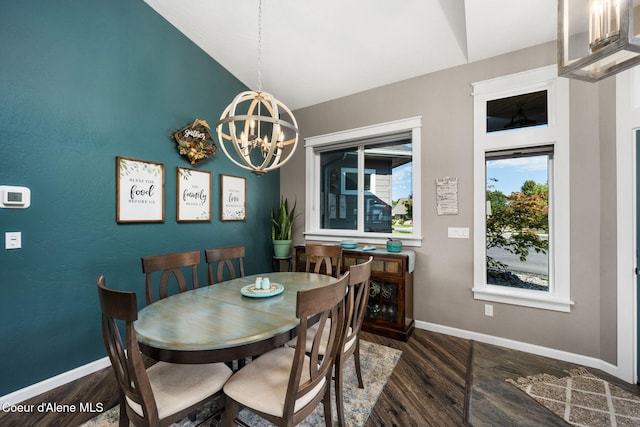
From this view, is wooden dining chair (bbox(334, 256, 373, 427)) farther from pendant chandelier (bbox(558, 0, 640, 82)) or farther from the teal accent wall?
the teal accent wall

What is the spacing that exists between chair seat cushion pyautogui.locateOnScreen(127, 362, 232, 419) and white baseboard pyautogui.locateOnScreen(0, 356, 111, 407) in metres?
1.33

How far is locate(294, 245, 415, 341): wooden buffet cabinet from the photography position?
281 cm

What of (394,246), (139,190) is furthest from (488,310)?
(139,190)

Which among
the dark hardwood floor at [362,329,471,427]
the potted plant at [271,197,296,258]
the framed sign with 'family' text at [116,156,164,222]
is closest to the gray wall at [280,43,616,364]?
the dark hardwood floor at [362,329,471,427]

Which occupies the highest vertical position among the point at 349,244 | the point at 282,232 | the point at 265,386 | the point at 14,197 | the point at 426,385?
the point at 14,197

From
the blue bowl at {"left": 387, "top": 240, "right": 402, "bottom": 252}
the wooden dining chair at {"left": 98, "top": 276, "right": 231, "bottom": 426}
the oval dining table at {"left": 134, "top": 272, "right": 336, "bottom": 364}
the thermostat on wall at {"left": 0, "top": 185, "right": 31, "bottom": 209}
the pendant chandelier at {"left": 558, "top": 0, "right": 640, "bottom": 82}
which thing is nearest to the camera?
the pendant chandelier at {"left": 558, "top": 0, "right": 640, "bottom": 82}

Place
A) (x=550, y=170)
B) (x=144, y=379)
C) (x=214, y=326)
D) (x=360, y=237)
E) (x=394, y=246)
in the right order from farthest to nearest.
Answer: (x=360, y=237) → (x=394, y=246) → (x=550, y=170) → (x=214, y=326) → (x=144, y=379)

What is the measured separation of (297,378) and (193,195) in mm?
2523

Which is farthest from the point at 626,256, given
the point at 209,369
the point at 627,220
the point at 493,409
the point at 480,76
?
the point at 209,369

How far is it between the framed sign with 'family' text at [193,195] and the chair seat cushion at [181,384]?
1.83m

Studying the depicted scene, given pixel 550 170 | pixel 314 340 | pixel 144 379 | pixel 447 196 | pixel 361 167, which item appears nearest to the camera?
pixel 144 379

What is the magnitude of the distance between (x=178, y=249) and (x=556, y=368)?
378cm

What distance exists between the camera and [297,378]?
44.6 inches

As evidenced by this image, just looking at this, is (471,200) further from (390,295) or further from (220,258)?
(220,258)
